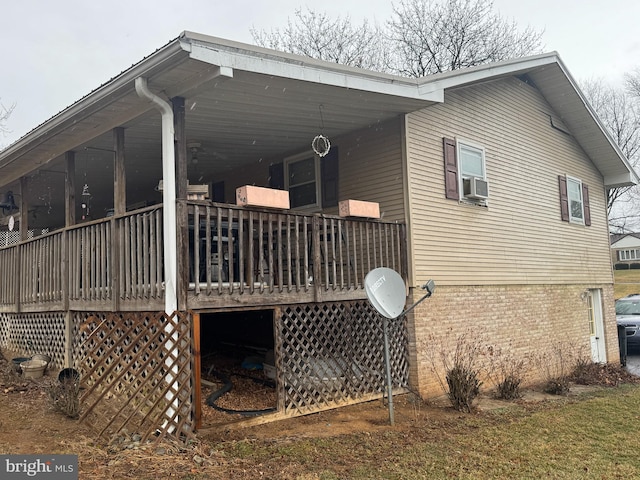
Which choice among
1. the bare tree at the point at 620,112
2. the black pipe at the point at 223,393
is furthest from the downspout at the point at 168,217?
the bare tree at the point at 620,112

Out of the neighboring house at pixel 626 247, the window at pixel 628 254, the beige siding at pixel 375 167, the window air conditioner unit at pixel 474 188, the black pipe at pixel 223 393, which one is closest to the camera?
the black pipe at pixel 223 393

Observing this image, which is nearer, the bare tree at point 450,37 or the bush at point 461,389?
→ the bush at point 461,389

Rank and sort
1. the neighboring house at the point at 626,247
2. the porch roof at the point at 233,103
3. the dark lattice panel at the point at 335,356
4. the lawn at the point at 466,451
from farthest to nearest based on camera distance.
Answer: the neighboring house at the point at 626,247, the dark lattice panel at the point at 335,356, the porch roof at the point at 233,103, the lawn at the point at 466,451

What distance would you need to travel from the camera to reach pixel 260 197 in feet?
23.2

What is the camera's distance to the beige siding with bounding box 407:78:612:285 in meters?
9.62

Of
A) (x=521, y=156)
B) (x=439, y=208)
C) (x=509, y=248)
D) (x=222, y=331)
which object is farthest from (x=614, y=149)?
(x=222, y=331)

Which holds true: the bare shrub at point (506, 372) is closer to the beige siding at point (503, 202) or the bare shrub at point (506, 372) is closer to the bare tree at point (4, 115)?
the beige siding at point (503, 202)

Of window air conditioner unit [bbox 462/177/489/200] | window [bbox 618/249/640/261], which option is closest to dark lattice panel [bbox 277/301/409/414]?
A: window air conditioner unit [bbox 462/177/489/200]

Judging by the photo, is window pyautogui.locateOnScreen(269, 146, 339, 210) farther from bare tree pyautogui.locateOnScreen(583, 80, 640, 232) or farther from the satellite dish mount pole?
bare tree pyautogui.locateOnScreen(583, 80, 640, 232)

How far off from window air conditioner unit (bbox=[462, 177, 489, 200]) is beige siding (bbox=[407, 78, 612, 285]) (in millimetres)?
258

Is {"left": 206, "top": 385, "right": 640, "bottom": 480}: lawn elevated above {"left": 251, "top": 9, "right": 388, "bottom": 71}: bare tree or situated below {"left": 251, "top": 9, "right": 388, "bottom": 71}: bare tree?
below

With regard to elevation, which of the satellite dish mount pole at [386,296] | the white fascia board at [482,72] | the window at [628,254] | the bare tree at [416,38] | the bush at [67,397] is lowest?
the bush at [67,397]

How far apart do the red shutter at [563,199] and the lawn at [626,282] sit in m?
26.0

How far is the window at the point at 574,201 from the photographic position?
44.2ft
